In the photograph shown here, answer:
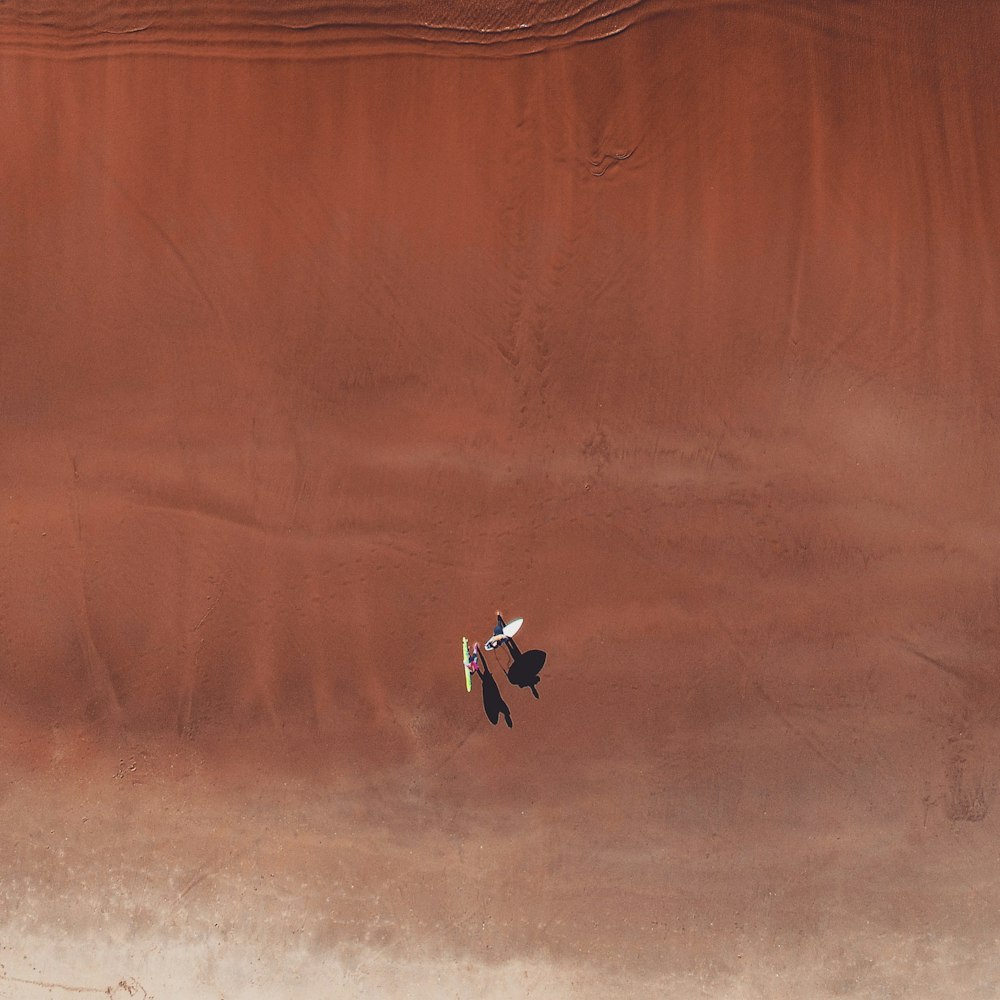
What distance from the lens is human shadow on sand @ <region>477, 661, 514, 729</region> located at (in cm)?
557

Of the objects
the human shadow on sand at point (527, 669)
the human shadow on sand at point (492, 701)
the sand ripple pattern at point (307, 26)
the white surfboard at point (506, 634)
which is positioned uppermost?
the sand ripple pattern at point (307, 26)

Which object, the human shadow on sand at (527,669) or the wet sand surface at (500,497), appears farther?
the human shadow on sand at (527,669)

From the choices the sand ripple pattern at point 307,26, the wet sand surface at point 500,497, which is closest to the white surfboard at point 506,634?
the wet sand surface at point 500,497

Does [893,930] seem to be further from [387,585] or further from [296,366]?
[296,366]

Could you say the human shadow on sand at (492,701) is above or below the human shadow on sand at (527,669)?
below

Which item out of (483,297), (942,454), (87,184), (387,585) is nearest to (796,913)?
(942,454)

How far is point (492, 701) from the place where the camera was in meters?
5.58

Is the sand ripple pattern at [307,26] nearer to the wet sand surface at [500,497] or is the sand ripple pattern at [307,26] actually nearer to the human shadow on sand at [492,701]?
the wet sand surface at [500,497]

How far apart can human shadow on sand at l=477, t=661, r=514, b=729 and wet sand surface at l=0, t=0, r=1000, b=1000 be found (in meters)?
0.18

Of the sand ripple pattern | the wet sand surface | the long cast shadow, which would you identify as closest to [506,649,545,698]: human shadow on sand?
the long cast shadow

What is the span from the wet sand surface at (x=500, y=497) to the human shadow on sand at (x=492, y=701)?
7.2 inches

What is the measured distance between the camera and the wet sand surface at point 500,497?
5.46 meters

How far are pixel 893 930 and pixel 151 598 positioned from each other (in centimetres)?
665

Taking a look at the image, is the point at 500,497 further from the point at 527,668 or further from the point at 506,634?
the point at 527,668
